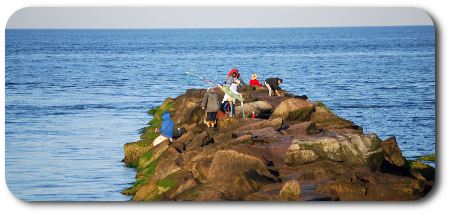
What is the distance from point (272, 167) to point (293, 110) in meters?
6.45

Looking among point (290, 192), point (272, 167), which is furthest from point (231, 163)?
point (290, 192)

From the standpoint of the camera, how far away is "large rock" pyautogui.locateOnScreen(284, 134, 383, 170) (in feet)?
39.6

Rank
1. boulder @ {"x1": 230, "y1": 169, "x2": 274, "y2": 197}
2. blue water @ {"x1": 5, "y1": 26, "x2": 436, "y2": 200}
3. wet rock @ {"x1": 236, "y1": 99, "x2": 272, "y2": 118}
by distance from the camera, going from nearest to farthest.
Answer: boulder @ {"x1": 230, "y1": 169, "x2": 274, "y2": 197}
blue water @ {"x1": 5, "y1": 26, "x2": 436, "y2": 200}
wet rock @ {"x1": 236, "y1": 99, "x2": 272, "y2": 118}

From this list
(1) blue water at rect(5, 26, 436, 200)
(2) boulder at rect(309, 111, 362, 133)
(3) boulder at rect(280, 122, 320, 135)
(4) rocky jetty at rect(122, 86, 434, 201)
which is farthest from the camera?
(2) boulder at rect(309, 111, 362, 133)

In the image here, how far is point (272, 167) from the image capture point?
12188mm

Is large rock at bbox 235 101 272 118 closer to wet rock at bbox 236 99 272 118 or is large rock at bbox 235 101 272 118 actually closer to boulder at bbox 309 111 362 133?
wet rock at bbox 236 99 272 118

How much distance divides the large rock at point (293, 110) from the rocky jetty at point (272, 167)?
0.64 m

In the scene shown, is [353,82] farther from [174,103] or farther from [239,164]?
[239,164]

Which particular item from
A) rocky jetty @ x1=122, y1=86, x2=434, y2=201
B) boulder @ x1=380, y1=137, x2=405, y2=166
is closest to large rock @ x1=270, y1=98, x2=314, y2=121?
rocky jetty @ x1=122, y1=86, x2=434, y2=201

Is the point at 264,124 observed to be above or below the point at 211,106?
below

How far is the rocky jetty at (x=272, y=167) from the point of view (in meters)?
9.94

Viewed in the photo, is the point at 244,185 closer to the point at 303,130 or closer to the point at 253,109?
the point at 303,130

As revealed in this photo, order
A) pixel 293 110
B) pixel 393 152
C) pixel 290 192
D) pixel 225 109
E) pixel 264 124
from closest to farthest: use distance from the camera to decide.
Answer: pixel 290 192 → pixel 393 152 → pixel 264 124 → pixel 293 110 → pixel 225 109

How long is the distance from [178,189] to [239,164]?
4.63 ft
